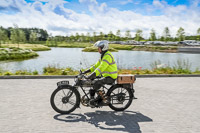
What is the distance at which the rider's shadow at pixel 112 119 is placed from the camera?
4629 mm

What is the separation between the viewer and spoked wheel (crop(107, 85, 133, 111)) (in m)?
5.71

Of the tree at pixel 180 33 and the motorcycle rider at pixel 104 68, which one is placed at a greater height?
the tree at pixel 180 33

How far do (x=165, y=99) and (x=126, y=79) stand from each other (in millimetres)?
2341

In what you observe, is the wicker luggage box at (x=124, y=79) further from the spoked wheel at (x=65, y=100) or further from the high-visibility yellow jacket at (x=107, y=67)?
the spoked wheel at (x=65, y=100)

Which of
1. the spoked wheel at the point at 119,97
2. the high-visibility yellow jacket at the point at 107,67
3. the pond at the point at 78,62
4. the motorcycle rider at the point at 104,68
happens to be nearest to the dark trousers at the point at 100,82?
the motorcycle rider at the point at 104,68

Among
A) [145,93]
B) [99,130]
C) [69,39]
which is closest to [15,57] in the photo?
[145,93]

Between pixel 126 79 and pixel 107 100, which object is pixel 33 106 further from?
pixel 126 79

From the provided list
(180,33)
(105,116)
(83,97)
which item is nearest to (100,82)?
(83,97)

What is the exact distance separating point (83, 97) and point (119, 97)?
101 centimetres

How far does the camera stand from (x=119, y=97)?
5766 mm

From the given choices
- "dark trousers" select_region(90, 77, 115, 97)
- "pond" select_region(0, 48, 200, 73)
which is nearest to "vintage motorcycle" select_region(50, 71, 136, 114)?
"dark trousers" select_region(90, 77, 115, 97)

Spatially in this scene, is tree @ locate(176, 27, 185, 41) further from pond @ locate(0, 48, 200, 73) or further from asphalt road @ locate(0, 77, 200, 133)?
asphalt road @ locate(0, 77, 200, 133)

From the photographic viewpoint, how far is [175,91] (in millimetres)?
8461

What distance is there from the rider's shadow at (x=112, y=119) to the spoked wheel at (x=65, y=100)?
22 cm
